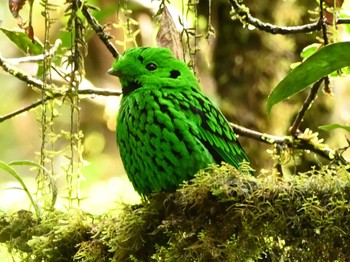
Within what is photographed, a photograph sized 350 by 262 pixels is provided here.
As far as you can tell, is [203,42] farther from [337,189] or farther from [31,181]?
[337,189]

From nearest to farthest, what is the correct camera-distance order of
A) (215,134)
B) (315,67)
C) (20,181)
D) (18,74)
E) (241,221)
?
(241,221) < (315,67) < (20,181) < (215,134) < (18,74)

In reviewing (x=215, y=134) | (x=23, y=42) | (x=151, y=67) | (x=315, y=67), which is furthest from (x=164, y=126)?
(x=23, y=42)

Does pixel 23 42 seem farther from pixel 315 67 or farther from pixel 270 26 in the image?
pixel 315 67

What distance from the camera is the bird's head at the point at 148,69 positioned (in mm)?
2617

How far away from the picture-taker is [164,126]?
242 centimetres

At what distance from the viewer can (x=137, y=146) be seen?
96.2 inches

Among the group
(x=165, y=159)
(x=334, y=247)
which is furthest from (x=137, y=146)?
(x=334, y=247)

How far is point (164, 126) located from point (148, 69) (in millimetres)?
319

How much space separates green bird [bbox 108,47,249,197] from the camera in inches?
93.7

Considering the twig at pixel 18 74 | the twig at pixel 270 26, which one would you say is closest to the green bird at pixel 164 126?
the twig at pixel 270 26

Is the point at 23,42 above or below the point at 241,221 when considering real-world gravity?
above

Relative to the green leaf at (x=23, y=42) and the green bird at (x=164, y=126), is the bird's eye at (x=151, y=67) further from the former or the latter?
the green leaf at (x=23, y=42)

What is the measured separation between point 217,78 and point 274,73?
1.09 ft

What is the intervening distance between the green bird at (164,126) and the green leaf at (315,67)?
0.41 meters
